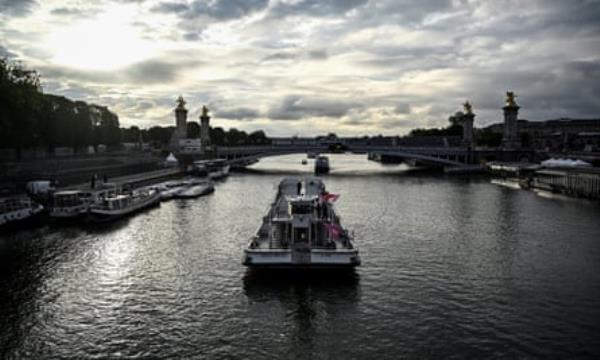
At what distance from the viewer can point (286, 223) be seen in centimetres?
2795

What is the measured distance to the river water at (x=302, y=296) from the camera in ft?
58.2

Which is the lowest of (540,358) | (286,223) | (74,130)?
(540,358)

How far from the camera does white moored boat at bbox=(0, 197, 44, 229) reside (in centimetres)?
3692

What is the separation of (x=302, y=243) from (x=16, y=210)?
24.6m

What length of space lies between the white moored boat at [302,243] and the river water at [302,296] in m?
0.90

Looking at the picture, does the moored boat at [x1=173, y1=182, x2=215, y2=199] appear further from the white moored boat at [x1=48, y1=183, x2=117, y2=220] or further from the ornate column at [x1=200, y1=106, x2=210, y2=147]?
the ornate column at [x1=200, y1=106, x2=210, y2=147]

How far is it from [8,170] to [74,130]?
25267 millimetres

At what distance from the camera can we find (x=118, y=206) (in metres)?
44.8

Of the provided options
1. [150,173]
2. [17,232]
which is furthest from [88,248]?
[150,173]

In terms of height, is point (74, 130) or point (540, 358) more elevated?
point (74, 130)

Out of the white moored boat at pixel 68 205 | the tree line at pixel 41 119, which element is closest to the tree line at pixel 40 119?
the tree line at pixel 41 119

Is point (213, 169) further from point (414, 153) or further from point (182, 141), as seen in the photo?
point (414, 153)

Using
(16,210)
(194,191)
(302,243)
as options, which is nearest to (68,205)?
(16,210)

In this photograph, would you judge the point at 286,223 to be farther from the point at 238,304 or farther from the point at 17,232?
the point at 17,232
